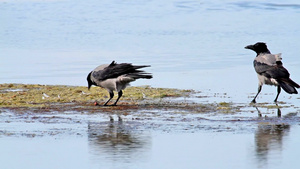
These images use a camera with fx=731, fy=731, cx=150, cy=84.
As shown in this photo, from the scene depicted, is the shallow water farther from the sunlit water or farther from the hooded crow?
the hooded crow

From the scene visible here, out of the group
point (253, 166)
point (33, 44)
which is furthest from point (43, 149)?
point (33, 44)

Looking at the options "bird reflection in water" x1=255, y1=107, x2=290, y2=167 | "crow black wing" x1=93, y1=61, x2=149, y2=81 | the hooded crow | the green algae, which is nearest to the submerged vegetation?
the green algae

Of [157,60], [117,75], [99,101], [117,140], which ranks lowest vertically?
[99,101]

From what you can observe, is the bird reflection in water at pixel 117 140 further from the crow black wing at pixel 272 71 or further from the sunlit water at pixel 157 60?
the crow black wing at pixel 272 71

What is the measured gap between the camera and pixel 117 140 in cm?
1055

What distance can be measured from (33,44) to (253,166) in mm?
20504

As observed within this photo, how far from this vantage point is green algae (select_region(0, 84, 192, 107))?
609 inches

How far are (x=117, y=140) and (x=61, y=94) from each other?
6.27 m

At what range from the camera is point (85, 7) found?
46000mm

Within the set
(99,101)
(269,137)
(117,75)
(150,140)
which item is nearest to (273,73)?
(117,75)

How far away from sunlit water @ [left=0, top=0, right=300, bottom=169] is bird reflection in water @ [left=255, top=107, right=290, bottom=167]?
0.01 metres

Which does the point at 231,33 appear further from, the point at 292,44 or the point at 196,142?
the point at 196,142

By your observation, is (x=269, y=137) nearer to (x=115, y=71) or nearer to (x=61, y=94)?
(x=115, y=71)

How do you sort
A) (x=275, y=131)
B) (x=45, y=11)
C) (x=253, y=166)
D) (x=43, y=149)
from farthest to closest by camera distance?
(x=45, y=11), (x=275, y=131), (x=43, y=149), (x=253, y=166)
